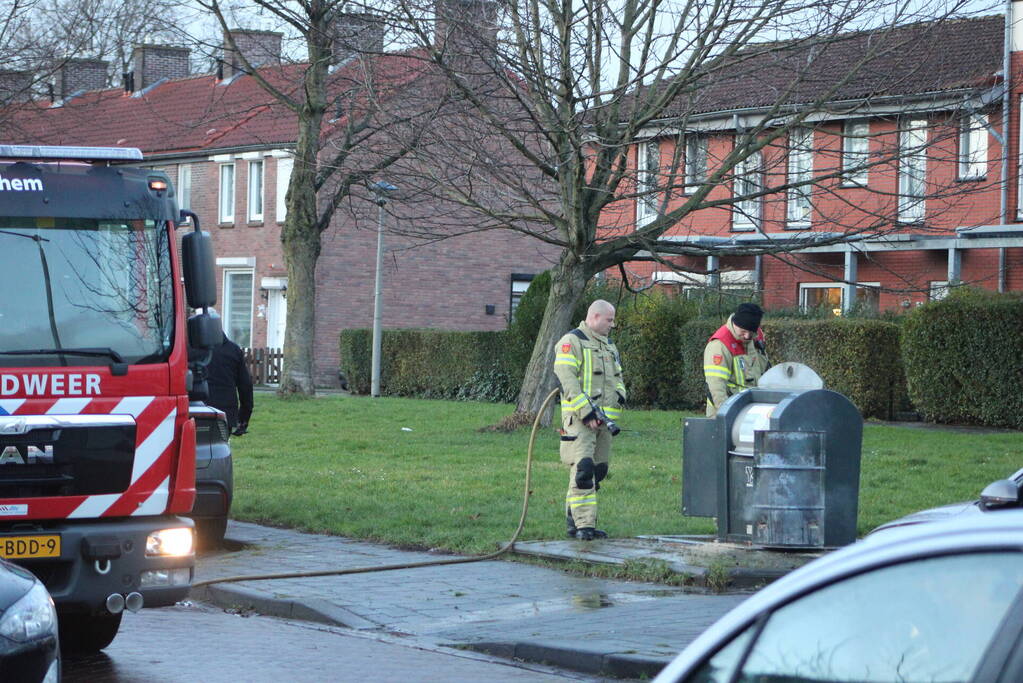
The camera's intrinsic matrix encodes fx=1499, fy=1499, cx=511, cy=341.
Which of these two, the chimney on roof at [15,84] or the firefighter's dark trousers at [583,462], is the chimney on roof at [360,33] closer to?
the chimney on roof at [15,84]

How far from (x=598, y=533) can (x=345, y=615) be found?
3.00m

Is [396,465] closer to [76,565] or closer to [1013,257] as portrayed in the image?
[76,565]

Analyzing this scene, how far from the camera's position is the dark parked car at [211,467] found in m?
11.4

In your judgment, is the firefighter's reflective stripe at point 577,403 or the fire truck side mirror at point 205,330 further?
the firefighter's reflective stripe at point 577,403

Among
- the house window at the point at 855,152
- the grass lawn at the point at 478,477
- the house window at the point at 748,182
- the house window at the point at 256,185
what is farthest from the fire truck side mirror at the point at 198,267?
the house window at the point at 256,185

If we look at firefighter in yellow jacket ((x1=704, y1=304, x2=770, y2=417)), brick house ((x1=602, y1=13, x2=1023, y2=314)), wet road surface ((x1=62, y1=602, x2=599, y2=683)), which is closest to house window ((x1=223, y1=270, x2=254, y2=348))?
brick house ((x1=602, y1=13, x2=1023, y2=314))

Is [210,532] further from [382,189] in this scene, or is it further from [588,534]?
[382,189]

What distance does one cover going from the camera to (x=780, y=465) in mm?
10383

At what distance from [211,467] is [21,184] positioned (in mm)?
4069

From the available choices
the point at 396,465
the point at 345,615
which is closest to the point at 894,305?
the point at 396,465

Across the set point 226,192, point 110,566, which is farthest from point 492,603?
point 226,192

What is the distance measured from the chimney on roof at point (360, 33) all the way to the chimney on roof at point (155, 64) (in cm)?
3094

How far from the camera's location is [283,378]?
30.6 metres

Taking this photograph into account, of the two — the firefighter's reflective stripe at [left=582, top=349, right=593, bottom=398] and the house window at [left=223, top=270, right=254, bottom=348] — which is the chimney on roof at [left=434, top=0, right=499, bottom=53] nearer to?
the firefighter's reflective stripe at [left=582, top=349, right=593, bottom=398]
